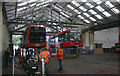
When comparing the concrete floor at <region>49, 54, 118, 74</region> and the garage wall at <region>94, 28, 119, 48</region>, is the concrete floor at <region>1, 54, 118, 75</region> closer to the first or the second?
the concrete floor at <region>49, 54, 118, 74</region>

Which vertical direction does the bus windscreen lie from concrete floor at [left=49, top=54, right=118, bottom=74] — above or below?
above

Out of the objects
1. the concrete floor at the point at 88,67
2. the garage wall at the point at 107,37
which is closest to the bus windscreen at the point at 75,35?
the concrete floor at the point at 88,67

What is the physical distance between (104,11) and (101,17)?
9.44ft

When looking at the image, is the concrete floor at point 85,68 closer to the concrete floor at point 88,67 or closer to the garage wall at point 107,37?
the concrete floor at point 88,67

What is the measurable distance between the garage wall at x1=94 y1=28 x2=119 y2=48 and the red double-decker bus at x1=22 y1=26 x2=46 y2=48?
27801 mm

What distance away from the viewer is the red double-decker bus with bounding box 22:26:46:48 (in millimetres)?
13953

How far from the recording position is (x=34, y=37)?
14.4m

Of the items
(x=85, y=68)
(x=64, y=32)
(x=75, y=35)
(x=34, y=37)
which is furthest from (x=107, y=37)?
(x=85, y=68)

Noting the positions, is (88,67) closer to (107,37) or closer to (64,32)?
(64,32)

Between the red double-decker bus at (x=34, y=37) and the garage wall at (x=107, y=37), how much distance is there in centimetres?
2780

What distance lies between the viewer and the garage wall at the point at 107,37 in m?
39.4

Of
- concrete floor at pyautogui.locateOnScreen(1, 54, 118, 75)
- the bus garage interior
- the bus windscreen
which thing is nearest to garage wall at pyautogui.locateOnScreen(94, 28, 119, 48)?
the bus garage interior

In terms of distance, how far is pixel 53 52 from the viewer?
25.7 metres

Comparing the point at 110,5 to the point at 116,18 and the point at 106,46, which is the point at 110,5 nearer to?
the point at 116,18
